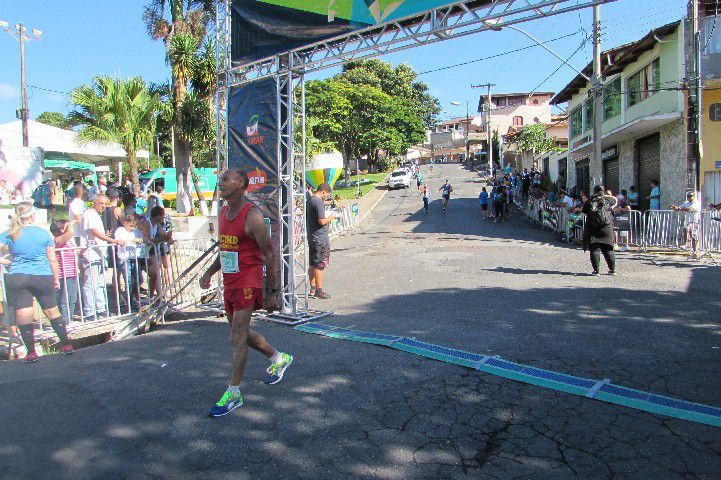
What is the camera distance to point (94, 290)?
720cm

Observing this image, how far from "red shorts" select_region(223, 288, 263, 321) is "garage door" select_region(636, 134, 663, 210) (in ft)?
59.4

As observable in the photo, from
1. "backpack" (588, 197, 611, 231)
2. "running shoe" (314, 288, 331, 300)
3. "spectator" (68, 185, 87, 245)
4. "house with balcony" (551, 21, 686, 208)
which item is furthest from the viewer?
"house with balcony" (551, 21, 686, 208)

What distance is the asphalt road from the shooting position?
3.17 m

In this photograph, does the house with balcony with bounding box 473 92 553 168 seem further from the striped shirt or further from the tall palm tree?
the striped shirt

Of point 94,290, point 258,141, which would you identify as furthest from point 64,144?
point 258,141

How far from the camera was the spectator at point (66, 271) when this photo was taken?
6.77m

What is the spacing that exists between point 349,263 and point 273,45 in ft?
21.7

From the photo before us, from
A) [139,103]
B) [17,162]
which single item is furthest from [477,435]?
[139,103]

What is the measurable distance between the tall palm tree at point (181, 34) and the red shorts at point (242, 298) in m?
16.0

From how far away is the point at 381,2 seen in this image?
633cm

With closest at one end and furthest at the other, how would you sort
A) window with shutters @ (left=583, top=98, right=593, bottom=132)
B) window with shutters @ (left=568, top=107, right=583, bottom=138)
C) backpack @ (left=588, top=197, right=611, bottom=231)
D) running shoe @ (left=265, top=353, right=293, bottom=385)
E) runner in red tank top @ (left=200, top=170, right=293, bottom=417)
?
runner in red tank top @ (left=200, top=170, right=293, bottom=417), running shoe @ (left=265, top=353, right=293, bottom=385), backpack @ (left=588, top=197, right=611, bottom=231), window with shutters @ (left=583, top=98, right=593, bottom=132), window with shutters @ (left=568, top=107, right=583, bottom=138)

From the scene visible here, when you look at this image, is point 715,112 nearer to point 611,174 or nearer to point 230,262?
point 611,174

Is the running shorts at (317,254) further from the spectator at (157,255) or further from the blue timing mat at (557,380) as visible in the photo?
the blue timing mat at (557,380)

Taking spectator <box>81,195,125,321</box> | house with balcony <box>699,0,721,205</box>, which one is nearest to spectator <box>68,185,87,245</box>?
spectator <box>81,195,125,321</box>
